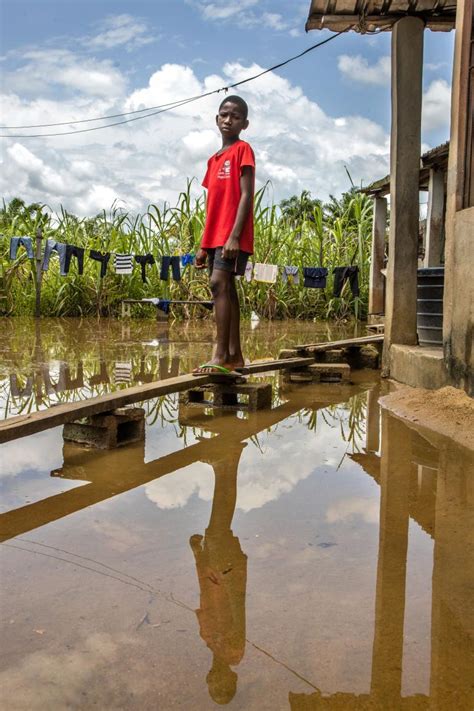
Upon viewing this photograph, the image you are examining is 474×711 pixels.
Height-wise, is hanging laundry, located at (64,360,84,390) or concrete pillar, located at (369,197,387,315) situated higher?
concrete pillar, located at (369,197,387,315)

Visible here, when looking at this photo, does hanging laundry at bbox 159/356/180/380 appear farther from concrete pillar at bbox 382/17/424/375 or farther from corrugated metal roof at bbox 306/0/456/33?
corrugated metal roof at bbox 306/0/456/33

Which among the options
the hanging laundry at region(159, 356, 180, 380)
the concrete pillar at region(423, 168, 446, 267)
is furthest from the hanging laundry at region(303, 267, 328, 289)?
the hanging laundry at region(159, 356, 180, 380)

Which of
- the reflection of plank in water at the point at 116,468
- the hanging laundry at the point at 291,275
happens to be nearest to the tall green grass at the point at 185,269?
the hanging laundry at the point at 291,275

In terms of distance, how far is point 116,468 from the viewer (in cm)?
289

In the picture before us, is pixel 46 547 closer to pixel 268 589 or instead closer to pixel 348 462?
pixel 268 589

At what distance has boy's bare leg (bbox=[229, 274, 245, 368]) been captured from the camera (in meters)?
4.31

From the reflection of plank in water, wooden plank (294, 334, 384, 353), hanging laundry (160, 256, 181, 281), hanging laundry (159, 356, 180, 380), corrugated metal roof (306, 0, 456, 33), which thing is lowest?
the reflection of plank in water

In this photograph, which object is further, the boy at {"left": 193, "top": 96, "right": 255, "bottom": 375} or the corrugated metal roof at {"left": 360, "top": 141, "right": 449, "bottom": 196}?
the corrugated metal roof at {"left": 360, "top": 141, "right": 449, "bottom": 196}

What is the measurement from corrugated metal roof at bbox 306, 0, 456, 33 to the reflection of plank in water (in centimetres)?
316

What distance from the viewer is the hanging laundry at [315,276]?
12.5 meters

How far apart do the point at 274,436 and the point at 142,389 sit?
72cm

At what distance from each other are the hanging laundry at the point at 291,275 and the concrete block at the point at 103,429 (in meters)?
9.53

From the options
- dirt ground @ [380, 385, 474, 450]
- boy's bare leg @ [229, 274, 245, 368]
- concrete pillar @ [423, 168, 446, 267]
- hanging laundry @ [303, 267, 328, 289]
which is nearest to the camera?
dirt ground @ [380, 385, 474, 450]

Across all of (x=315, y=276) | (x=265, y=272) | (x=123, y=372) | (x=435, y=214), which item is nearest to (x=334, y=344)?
(x=123, y=372)
